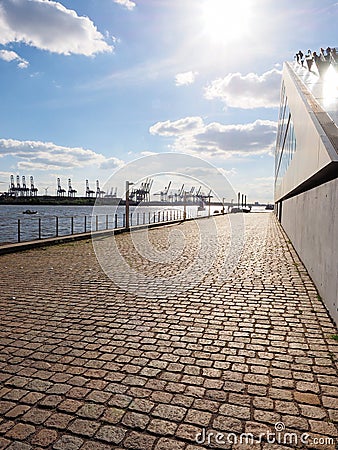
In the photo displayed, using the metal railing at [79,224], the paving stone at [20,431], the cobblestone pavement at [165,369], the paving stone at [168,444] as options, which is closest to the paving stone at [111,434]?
the cobblestone pavement at [165,369]

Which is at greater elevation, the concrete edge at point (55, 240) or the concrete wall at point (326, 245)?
the concrete wall at point (326, 245)

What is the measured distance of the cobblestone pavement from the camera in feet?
8.30

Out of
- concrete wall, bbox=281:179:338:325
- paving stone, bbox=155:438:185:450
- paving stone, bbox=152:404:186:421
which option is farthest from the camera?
concrete wall, bbox=281:179:338:325

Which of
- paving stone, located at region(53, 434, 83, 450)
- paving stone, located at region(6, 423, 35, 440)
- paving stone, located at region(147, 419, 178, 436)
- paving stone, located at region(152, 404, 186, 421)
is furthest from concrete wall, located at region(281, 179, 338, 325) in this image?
paving stone, located at region(6, 423, 35, 440)

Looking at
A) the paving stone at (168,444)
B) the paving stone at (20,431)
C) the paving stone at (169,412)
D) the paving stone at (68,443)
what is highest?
the paving stone at (169,412)

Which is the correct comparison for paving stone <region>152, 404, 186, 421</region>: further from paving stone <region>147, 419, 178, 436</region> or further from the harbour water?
the harbour water

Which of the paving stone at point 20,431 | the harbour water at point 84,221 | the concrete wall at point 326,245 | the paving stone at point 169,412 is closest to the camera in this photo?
the paving stone at point 20,431

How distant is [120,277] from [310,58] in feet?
82.9

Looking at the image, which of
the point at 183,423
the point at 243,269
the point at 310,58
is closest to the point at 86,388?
the point at 183,423

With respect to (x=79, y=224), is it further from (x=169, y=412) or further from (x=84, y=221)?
(x=169, y=412)

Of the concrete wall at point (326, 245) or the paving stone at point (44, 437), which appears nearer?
the paving stone at point (44, 437)

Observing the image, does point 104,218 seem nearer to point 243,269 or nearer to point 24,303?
point 243,269

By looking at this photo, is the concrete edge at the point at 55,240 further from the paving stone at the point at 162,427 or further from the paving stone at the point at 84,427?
the paving stone at the point at 162,427

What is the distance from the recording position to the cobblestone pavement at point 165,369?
2.53m
